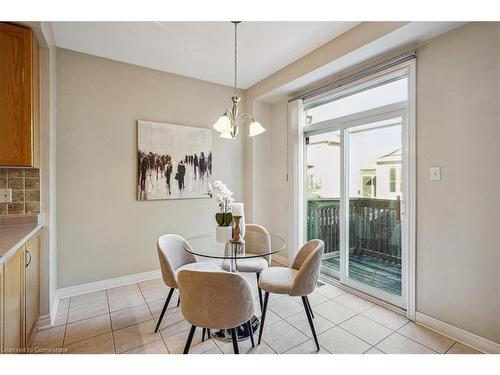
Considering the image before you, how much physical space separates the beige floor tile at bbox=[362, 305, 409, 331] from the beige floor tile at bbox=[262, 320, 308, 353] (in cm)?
77

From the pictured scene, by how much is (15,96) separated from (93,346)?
2.00 meters

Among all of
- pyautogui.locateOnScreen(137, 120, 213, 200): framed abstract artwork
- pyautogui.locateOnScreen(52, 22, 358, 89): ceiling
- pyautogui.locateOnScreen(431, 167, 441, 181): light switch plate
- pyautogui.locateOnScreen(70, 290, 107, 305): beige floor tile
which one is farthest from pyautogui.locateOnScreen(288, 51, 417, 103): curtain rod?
pyautogui.locateOnScreen(70, 290, 107, 305): beige floor tile

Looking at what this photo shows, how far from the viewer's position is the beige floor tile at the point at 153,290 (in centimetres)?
267

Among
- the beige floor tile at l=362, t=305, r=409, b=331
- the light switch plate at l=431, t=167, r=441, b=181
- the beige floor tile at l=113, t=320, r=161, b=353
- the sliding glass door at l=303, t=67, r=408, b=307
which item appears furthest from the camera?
the sliding glass door at l=303, t=67, r=408, b=307

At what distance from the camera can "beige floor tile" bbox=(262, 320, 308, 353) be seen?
72.6 inches

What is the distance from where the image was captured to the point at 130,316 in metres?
2.29

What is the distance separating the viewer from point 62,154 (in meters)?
2.63

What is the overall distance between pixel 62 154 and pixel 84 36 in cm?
121

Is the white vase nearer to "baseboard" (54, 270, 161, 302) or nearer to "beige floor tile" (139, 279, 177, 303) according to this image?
"beige floor tile" (139, 279, 177, 303)

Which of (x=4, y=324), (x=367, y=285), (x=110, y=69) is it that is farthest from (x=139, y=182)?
(x=367, y=285)

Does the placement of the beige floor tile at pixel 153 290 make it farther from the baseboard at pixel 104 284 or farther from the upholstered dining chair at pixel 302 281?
the upholstered dining chair at pixel 302 281

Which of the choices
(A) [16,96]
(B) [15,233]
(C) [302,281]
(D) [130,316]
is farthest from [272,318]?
(A) [16,96]

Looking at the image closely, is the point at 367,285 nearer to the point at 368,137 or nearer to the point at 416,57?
the point at 368,137

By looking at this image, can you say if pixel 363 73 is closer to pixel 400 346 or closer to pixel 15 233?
pixel 400 346
